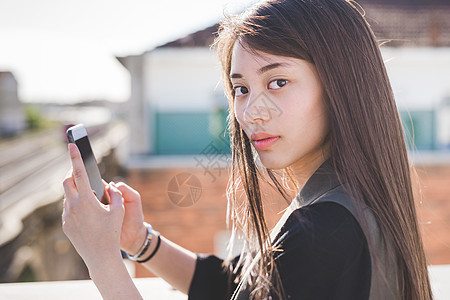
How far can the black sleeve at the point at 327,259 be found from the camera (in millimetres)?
758

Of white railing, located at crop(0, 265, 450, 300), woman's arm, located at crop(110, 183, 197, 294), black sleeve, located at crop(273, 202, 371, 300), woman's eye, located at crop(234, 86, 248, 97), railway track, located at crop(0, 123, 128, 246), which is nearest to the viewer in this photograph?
black sleeve, located at crop(273, 202, 371, 300)

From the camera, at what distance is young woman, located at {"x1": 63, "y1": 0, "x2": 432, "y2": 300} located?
30.7 inches

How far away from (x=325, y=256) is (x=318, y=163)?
0.28m

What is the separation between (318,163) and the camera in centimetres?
100

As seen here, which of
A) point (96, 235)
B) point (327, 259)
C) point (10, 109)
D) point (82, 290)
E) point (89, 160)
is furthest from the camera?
point (10, 109)

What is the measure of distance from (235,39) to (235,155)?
0.33 meters

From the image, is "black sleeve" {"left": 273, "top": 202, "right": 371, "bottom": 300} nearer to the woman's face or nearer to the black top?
the black top

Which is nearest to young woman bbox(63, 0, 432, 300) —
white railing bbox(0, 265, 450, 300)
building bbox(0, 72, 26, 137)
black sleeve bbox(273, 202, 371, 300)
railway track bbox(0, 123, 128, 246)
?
black sleeve bbox(273, 202, 371, 300)

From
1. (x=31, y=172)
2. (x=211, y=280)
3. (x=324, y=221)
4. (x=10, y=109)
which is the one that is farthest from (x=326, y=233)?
(x=10, y=109)

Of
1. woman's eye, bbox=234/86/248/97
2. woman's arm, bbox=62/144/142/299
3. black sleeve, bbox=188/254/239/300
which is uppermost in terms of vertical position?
woman's eye, bbox=234/86/248/97

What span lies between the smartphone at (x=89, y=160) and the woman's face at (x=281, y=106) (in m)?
0.38

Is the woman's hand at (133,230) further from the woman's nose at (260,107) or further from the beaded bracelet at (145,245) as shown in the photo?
the woman's nose at (260,107)

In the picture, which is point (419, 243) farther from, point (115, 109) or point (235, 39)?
point (115, 109)

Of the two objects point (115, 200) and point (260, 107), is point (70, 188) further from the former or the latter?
point (260, 107)
